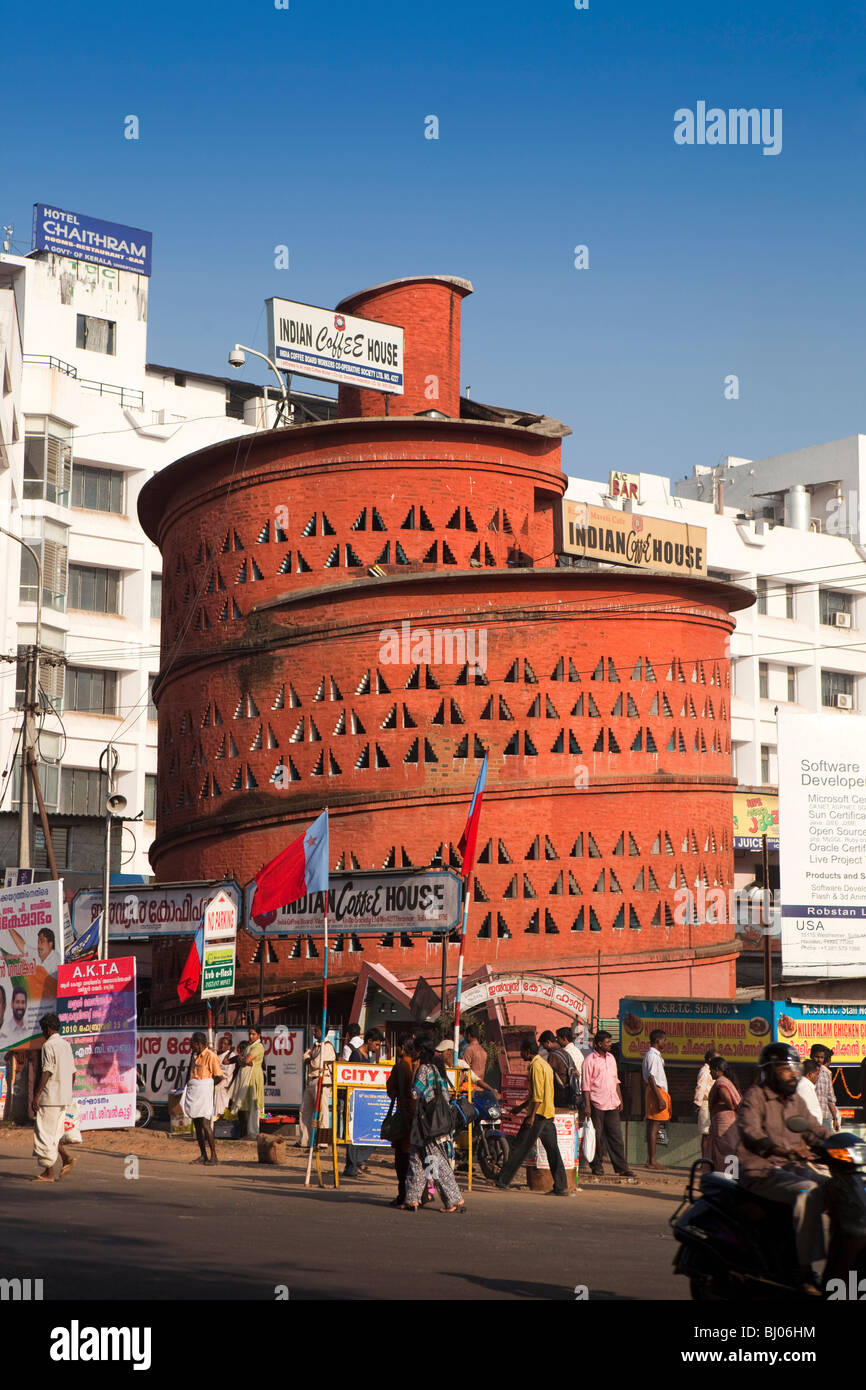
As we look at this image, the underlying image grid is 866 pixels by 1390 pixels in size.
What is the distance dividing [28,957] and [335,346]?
66.0ft

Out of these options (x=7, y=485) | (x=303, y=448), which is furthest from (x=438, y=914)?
(x=7, y=485)

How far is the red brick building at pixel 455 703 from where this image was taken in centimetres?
3219

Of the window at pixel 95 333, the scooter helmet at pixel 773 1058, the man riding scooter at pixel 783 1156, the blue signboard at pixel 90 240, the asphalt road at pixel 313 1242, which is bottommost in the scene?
the asphalt road at pixel 313 1242

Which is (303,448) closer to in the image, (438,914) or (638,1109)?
(438,914)

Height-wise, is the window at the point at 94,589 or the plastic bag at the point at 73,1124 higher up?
the window at the point at 94,589

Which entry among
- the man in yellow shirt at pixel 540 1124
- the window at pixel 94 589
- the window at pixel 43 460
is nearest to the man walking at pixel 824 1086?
the man in yellow shirt at pixel 540 1124

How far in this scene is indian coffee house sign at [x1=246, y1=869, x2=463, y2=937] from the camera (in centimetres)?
2855

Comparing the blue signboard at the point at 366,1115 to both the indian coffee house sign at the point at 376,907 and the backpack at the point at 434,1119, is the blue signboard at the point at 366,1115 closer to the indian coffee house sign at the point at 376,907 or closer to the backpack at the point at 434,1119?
the backpack at the point at 434,1119

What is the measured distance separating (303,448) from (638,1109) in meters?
17.2

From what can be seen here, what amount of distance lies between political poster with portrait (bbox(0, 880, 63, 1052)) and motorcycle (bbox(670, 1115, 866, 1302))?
13344 millimetres

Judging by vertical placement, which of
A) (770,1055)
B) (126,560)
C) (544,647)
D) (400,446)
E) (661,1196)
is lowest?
(661,1196)

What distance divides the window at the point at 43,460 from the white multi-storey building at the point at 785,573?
69.5 ft

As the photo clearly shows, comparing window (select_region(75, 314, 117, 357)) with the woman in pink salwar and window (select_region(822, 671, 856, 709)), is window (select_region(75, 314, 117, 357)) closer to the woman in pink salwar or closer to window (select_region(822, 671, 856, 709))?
window (select_region(822, 671, 856, 709))
